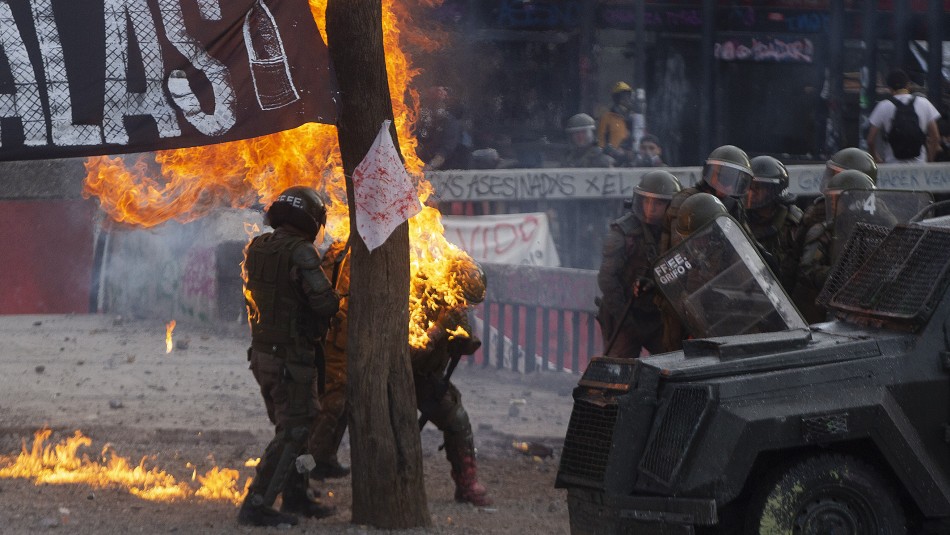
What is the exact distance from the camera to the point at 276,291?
6.99 meters

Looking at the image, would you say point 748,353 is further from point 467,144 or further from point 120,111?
point 467,144

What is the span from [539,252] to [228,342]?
10.2ft

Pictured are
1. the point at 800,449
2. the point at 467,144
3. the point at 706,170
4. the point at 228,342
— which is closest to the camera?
the point at 800,449

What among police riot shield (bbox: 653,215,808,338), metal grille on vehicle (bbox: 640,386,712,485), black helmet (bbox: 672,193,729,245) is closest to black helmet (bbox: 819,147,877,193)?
black helmet (bbox: 672,193,729,245)

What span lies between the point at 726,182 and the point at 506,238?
4432 mm

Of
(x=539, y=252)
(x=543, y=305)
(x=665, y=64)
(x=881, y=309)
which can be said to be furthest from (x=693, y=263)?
→ (x=665, y=64)

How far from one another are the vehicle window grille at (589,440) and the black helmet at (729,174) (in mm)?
3275

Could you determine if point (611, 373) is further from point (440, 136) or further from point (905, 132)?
point (440, 136)

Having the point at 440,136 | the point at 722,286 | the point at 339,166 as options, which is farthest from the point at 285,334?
the point at 440,136

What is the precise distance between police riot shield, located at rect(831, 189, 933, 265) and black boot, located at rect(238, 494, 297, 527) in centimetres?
341

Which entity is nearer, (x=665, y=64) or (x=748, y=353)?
(x=748, y=353)

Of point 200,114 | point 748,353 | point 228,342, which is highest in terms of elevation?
point 200,114

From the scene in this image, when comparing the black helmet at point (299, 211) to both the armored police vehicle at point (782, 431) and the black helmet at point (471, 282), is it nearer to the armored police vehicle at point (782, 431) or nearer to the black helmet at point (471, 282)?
the black helmet at point (471, 282)

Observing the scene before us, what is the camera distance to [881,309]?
5957 mm
